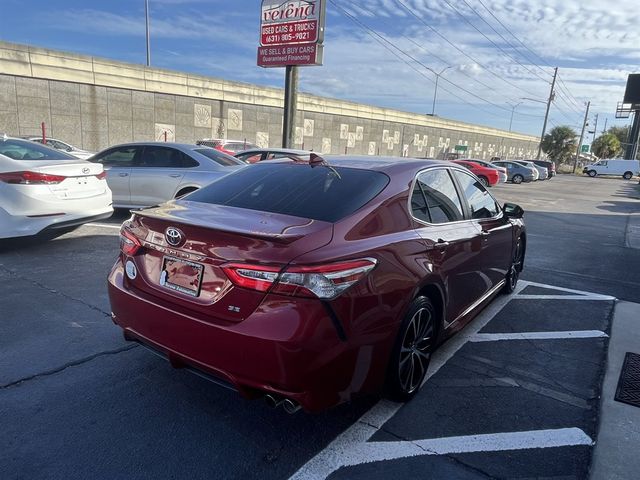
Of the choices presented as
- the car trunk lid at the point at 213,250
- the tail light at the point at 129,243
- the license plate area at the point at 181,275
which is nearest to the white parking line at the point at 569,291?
the car trunk lid at the point at 213,250

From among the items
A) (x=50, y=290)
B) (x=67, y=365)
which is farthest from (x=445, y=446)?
(x=50, y=290)

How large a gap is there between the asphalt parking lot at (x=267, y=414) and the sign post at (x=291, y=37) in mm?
16331

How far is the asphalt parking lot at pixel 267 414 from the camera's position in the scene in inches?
98.4

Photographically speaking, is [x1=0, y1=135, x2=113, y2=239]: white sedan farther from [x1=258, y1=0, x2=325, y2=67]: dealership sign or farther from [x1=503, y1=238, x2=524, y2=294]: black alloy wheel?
[x1=258, y1=0, x2=325, y2=67]: dealership sign

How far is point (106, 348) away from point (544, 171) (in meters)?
41.7

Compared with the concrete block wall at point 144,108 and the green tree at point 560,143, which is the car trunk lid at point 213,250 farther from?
the green tree at point 560,143

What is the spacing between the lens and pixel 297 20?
62.1 feet

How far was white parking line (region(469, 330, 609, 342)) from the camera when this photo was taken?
4.36 meters

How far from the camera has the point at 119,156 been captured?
28.5 ft

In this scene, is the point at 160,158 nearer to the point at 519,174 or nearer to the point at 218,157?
the point at 218,157

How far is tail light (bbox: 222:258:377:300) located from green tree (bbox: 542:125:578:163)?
6981 centimetres

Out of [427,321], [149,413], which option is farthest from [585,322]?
[149,413]

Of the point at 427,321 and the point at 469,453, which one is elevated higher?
the point at 427,321

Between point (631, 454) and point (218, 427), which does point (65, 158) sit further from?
point (631, 454)
